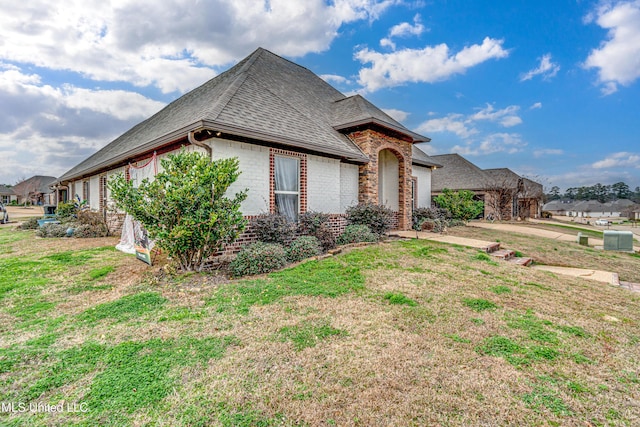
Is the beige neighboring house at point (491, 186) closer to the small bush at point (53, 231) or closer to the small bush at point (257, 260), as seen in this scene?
the small bush at point (257, 260)

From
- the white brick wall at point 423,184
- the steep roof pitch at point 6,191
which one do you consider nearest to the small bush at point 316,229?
the white brick wall at point 423,184

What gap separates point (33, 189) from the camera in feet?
190

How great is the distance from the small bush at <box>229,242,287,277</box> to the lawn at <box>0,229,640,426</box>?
50 cm

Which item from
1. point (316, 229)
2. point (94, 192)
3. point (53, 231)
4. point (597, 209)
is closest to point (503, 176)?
point (316, 229)

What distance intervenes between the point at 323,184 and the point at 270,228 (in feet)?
9.81

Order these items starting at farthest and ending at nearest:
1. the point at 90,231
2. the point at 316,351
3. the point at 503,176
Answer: the point at 503,176 < the point at 90,231 < the point at 316,351

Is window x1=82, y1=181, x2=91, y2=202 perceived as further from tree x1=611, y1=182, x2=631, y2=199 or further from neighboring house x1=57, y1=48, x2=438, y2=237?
tree x1=611, y1=182, x2=631, y2=199

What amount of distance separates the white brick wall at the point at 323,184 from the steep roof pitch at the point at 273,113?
0.53 metres

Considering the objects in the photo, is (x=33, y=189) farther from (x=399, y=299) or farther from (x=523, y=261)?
(x=523, y=261)

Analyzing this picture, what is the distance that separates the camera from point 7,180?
74.3 metres

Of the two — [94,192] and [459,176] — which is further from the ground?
[459,176]

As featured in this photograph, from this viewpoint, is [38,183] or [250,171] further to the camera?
[38,183]

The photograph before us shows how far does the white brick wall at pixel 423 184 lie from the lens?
16575 millimetres

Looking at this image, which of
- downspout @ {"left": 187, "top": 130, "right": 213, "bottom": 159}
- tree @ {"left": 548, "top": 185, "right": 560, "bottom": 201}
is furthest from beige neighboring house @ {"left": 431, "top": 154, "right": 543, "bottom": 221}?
tree @ {"left": 548, "top": 185, "right": 560, "bottom": 201}
